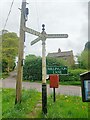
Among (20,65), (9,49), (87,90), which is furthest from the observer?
(9,49)

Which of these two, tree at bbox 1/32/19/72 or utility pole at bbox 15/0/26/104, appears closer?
utility pole at bbox 15/0/26/104

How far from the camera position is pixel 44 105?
317 inches

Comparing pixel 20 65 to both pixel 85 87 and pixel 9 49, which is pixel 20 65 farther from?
pixel 9 49

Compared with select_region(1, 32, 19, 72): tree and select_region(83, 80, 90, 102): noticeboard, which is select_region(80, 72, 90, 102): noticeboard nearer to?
select_region(83, 80, 90, 102): noticeboard

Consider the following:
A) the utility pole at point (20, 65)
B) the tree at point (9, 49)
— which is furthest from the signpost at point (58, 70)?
the tree at point (9, 49)

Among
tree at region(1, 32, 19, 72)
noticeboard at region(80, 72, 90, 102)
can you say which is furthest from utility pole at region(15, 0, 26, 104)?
tree at region(1, 32, 19, 72)

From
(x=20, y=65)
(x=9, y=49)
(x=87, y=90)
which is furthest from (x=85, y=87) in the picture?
(x=9, y=49)

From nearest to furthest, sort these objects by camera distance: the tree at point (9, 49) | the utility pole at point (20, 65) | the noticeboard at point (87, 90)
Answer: the noticeboard at point (87, 90) → the utility pole at point (20, 65) → the tree at point (9, 49)

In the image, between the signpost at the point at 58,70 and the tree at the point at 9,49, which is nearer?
the signpost at the point at 58,70

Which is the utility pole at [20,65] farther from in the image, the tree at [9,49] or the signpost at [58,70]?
the tree at [9,49]

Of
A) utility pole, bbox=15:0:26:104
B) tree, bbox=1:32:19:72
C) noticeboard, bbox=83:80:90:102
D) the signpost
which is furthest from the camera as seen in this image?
tree, bbox=1:32:19:72

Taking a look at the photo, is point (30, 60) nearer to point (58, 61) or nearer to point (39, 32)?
point (58, 61)

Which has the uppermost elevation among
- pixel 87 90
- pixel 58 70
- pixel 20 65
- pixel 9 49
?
pixel 9 49

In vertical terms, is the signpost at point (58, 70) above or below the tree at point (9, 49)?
below
